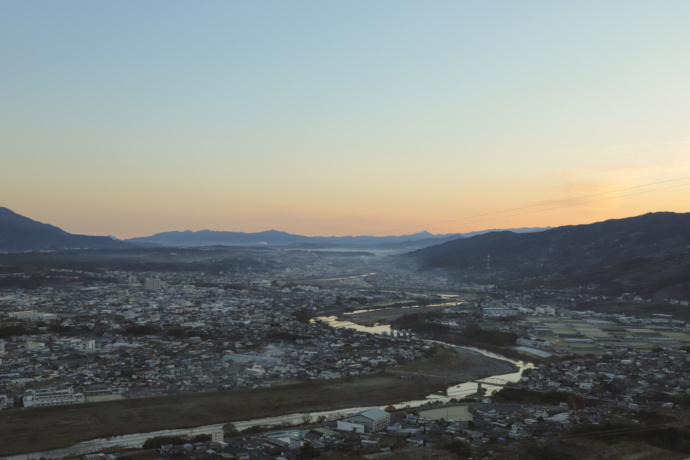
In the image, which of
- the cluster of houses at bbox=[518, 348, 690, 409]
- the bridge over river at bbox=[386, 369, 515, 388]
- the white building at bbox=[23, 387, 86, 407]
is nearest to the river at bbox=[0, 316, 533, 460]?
the bridge over river at bbox=[386, 369, 515, 388]

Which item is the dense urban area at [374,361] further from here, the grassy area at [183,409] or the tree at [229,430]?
the grassy area at [183,409]

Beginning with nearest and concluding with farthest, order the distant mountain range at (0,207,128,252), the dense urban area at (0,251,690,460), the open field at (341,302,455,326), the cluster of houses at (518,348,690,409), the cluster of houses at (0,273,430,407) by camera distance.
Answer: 1. the dense urban area at (0,251,690,460)
2. the cluster of houses at (518,348,690,409)
3. the cluster of houses at (0,273,430,407)
4. the open field at (341,302,455,326)
5. the distant mountain range at (0,207,128,252)

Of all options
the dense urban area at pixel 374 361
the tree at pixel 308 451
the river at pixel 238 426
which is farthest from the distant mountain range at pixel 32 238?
the tree at pixel 308 451

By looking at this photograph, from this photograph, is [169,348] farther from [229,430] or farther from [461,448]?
[461,448]

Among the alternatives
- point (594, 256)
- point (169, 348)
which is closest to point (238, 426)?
point (169, 348)

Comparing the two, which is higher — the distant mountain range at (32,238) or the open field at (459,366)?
the distant mountain range at (32,238)

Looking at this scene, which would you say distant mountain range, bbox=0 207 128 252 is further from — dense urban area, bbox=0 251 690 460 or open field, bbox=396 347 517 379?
open field, bbox=396 347 517 379
